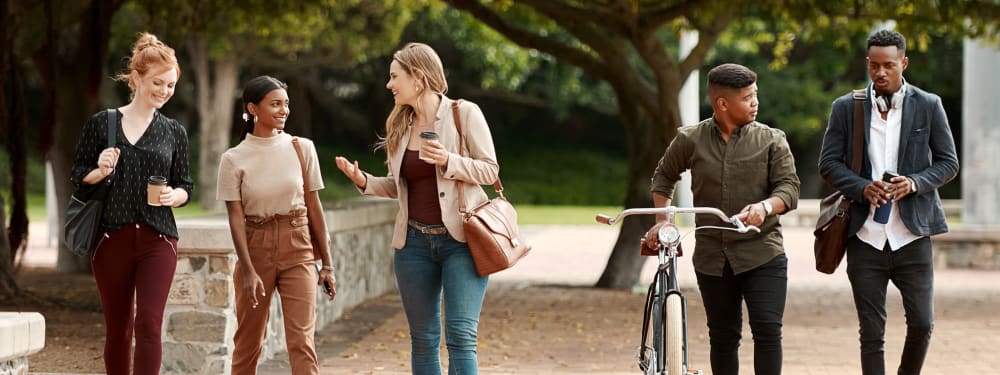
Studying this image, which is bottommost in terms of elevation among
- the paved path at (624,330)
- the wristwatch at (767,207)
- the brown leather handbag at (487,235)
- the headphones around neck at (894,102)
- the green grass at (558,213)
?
the green grass at (558,213)

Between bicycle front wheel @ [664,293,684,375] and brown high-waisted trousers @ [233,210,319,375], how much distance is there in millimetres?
1488

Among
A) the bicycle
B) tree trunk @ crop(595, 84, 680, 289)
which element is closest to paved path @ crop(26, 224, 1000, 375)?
tree trunk @ crop(595, 84, 680, 289)

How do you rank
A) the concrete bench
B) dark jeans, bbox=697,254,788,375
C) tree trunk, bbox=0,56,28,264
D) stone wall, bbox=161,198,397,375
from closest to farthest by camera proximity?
the concrete bench, dark jeans, bbox=697,254,788,375, stone wall, bbox=161,198,397,375, tree trunk, bbox=0,56,28,264

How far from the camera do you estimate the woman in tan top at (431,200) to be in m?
5.55

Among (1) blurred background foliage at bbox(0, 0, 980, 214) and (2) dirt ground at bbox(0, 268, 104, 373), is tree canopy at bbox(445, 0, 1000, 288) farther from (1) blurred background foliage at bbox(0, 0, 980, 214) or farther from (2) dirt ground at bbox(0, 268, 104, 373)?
(1) blurred background foliage at bbox(0, 0, 980, 214)

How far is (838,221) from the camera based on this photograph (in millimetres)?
6184

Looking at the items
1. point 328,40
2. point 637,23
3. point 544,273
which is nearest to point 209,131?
point 328,40

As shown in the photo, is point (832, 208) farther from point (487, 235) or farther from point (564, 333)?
point (564, 333)

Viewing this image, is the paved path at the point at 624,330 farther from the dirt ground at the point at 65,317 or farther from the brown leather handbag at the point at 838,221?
the brown leather handbag at the point at 838,221

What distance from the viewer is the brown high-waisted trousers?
5.90 m

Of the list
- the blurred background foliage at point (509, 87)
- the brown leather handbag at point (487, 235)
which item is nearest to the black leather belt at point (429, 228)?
the brown leather handbag at point (487, 235)

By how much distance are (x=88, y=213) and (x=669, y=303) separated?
93.2 inches

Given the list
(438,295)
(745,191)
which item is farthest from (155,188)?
(745,191)

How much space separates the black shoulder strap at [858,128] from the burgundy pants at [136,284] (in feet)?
9.68
